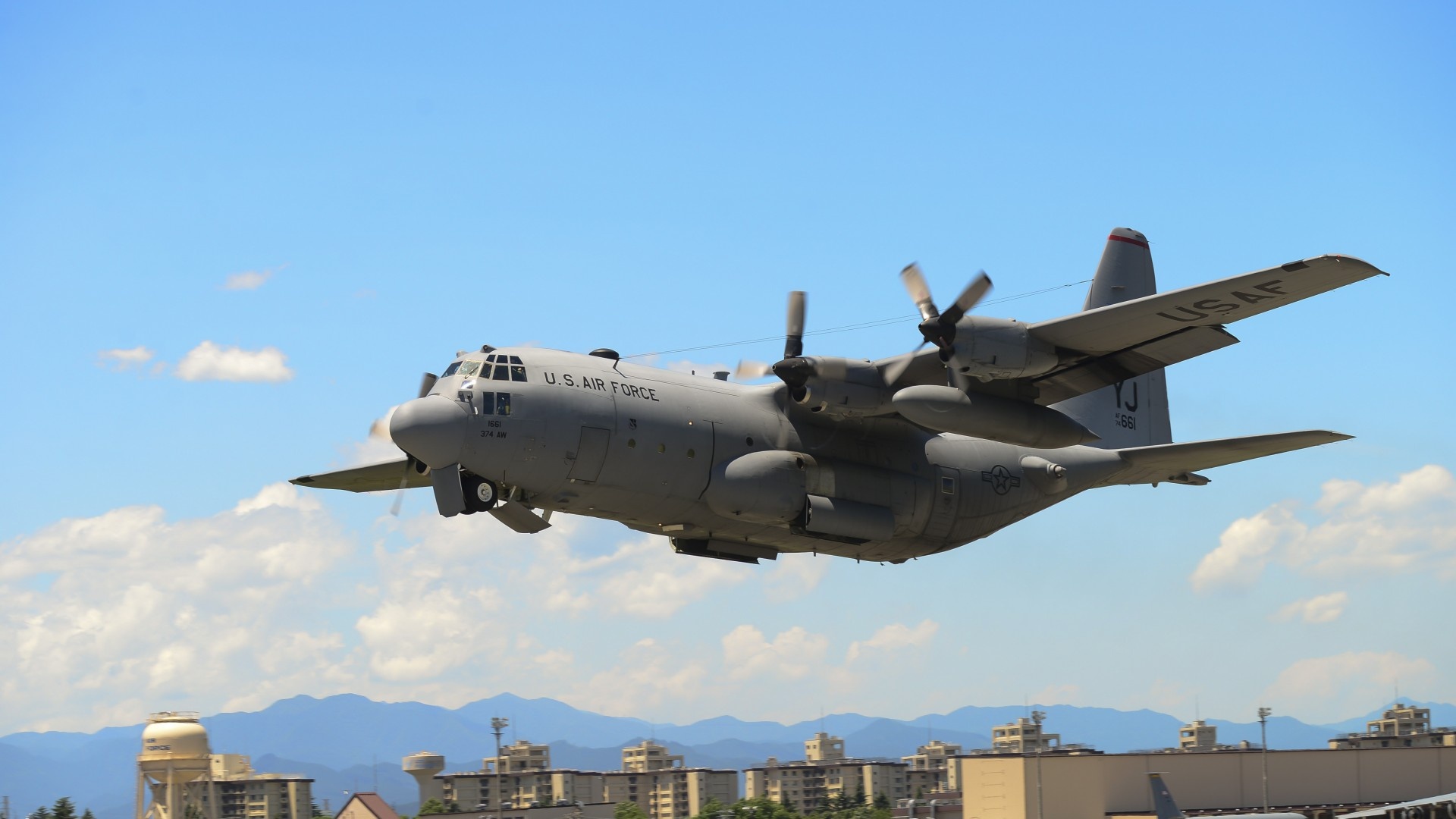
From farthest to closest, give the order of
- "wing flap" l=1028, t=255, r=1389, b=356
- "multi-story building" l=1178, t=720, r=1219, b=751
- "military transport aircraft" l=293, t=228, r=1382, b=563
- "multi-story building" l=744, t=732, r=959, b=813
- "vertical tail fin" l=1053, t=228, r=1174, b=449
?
"multi-story building" l=744, t=732, r=959, b=813
"multi-story building" l=1178, t=720, r=1219, b=751
"vertical tail fin" l=1053, t=228, r=1174, b=449
"military transport aircraft" l=293, t=228, r=1382, b=563
"wing flap" l=1028, t=255, r=1389, b=356

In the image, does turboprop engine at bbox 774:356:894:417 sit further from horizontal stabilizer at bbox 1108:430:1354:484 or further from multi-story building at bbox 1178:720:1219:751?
multi-story building at bbox 1178:720:1219:751

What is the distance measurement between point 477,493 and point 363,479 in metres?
7.28

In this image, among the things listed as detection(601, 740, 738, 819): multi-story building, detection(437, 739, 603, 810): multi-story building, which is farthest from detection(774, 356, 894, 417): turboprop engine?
detection(601, 740, 738, 819): multi-story building

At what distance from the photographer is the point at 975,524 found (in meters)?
26.8

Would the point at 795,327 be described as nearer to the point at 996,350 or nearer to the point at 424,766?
the point at 996,350

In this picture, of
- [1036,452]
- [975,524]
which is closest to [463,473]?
[975,524]

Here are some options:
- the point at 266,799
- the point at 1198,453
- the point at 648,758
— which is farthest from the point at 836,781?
the point at 1198,453

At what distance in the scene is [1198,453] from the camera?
27.0 meters

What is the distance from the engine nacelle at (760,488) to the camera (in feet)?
76.5

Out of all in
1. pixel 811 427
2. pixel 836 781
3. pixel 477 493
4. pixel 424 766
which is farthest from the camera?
pixel 836 781

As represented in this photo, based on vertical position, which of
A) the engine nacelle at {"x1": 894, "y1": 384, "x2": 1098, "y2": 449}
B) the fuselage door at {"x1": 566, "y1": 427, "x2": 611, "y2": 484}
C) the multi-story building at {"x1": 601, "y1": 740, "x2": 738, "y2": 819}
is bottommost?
the multi-story building at {"x1": 601, "y1": 740, "x2": 738, "y2": 819}

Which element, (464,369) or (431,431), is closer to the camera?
(431,431)

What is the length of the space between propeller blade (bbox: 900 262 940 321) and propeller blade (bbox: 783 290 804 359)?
199 centimetres

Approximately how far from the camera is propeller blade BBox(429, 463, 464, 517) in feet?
71.9
